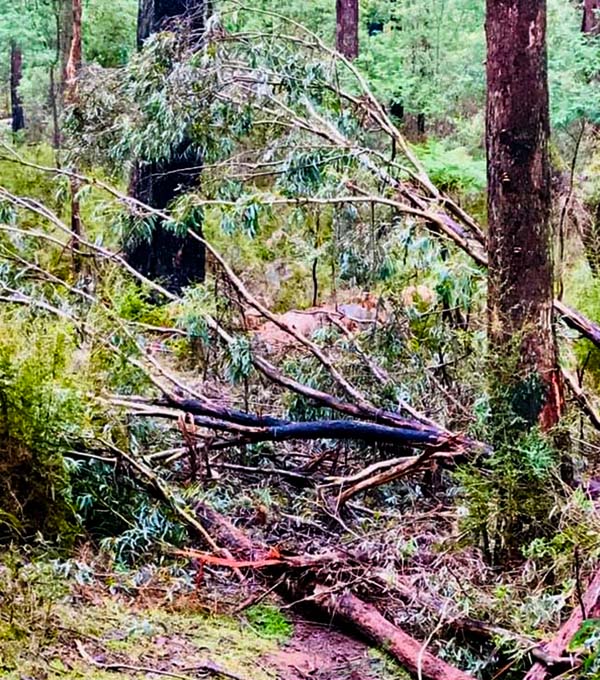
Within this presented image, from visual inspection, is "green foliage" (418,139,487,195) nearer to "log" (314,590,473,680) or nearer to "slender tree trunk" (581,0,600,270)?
"slender tree trunk" (581,0,600,270)

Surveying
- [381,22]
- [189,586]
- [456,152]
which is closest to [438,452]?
[189,586]

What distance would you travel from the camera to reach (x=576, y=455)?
3957 millimetres

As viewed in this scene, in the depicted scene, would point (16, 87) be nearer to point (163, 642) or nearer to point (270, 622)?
point (270, 622)

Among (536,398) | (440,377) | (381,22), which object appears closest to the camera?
(536,398)

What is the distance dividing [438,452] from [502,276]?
35.6 inches

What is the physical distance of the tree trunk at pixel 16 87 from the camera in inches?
683

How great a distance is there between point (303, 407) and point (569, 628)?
7.76 feet

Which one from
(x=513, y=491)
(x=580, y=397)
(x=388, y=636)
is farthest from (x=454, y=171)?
(x=388, y=636)

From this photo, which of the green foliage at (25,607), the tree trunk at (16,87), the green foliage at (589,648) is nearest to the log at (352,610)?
the green foliage at (589,648)

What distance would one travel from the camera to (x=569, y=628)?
2.79 metres

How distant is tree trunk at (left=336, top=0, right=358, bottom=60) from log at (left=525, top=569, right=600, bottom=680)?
11.4 meters

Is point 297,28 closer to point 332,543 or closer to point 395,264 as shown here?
point 395,264

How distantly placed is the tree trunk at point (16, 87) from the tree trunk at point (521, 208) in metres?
14.8

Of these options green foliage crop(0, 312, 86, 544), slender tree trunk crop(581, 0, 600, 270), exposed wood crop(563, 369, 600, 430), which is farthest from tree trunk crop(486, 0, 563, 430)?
slender tree trunk crop(581, 0, 600, 270)
